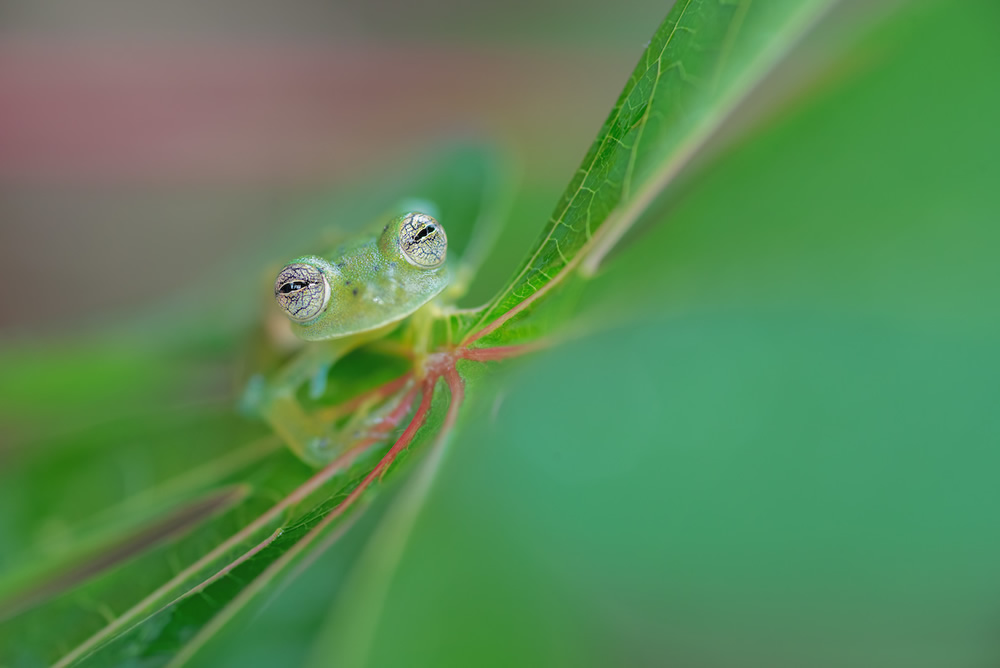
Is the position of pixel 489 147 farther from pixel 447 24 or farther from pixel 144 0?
pixel 144 0

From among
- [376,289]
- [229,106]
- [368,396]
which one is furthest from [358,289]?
[229,106]

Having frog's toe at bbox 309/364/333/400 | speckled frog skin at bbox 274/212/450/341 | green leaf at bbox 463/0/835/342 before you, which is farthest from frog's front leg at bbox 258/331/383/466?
green leaf at bbox 463/0/835/342

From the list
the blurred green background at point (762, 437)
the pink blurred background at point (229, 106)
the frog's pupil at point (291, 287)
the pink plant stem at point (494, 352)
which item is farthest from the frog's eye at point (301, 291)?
the pink blurred background at point (229, 106)

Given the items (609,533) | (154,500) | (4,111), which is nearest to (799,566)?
(609,533)

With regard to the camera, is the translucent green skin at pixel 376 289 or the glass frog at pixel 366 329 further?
the translucent green skin at pixel 376 289

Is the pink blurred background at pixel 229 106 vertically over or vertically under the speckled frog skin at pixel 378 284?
over

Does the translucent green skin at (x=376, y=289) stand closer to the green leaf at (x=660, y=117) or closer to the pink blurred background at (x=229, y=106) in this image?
the green leaf at (x=660, y=117)

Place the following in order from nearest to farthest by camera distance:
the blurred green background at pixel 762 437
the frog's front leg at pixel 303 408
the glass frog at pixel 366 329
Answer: the glass frog at pixel 366 329, the frog's front leg at pixel 303 408, the blurred green background at pixel 762 437

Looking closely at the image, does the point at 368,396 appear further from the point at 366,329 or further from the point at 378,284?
the point at 378,284
